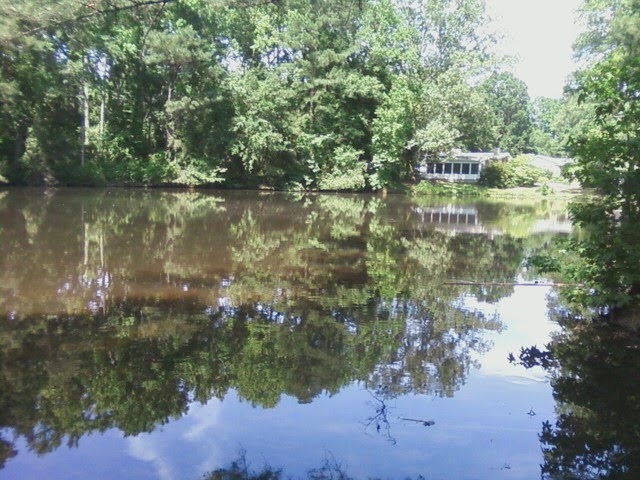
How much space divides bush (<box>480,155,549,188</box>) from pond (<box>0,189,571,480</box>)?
136ft

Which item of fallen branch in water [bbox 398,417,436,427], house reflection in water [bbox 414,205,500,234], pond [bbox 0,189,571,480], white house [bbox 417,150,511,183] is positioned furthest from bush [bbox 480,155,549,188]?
fallen branch in water [bbox 398,417,436,427]

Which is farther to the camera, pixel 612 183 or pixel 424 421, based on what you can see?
pixel 612 183

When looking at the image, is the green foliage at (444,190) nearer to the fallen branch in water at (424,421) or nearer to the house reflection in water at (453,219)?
the house reflection in water at (453,219)

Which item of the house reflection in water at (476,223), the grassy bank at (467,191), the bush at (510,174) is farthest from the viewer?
the bush at (510,174)

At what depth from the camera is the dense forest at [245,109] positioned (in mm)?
36875

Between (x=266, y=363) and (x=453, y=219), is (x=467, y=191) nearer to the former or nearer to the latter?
(x=453, y=219)

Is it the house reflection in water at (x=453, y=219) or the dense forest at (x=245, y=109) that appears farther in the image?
the dense forest at (x=245, y=109)

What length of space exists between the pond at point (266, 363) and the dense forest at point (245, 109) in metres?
25.6

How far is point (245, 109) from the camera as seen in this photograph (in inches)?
1656

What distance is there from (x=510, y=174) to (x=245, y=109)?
25.9m

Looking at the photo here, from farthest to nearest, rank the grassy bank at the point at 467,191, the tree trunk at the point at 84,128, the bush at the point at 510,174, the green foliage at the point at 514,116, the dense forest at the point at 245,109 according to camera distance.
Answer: the green foliage at the point at 514,116 < the bush at the point at 510,174 < the grassy bank at the point at 467,191 < the tree trunk at the point at 84,128 < the dense forest at the point at 245,109

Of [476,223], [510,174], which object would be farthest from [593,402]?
[510,174]

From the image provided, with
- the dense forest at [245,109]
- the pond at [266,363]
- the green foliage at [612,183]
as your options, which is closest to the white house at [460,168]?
the dense forest at [245,109]

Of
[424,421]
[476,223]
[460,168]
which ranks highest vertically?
[460,168]
